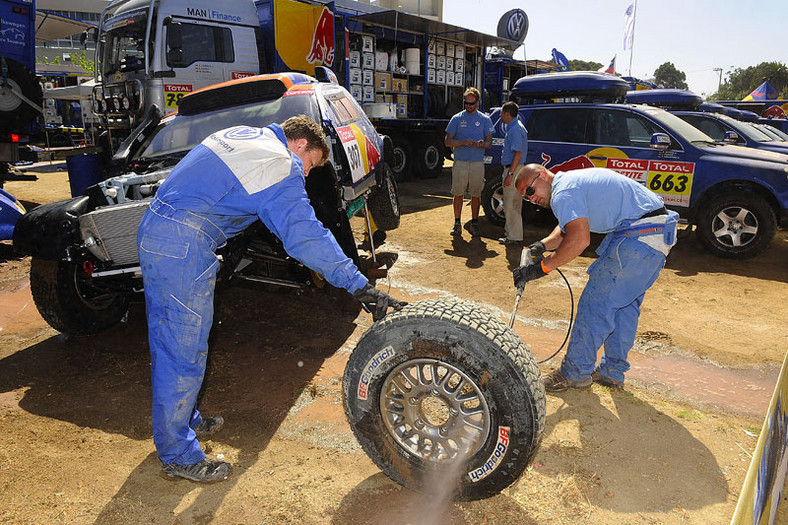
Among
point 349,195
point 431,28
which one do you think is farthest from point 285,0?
point 349,195

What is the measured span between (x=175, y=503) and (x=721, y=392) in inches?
140

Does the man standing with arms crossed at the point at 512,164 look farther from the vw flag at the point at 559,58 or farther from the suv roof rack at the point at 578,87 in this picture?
the vw flag at the point at 559,58

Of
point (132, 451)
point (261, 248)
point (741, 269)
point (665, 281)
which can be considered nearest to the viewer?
point (132, 451)

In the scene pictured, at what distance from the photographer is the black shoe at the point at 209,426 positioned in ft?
10.5

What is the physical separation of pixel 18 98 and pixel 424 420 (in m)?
11.3

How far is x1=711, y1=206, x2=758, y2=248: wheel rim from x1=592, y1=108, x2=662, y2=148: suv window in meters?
1.35

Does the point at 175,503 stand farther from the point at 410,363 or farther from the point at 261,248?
the point at 261,248

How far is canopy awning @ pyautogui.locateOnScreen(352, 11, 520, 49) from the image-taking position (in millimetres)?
12117

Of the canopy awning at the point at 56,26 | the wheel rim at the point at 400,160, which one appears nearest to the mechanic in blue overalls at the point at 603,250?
the wheel rim at the point at 400,160

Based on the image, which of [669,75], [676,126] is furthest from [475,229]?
[669,75]

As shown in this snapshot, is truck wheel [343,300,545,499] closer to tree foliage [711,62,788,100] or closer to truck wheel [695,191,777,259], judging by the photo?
truck wheel [695,191,777,259]

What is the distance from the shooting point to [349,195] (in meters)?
5.08

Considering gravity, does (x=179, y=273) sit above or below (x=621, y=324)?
above

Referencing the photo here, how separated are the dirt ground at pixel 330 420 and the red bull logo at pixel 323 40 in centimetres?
720
